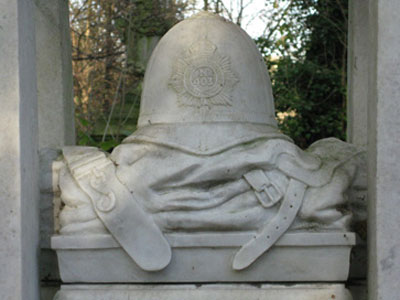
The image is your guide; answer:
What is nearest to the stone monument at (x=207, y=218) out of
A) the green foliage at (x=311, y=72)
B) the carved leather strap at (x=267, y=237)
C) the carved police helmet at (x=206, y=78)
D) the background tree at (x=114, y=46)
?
the carved leather strap at (x=267, y=237)

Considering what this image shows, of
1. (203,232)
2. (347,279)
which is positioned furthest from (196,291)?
(347,279)

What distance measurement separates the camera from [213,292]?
233cm

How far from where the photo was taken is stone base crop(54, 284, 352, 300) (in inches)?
91.0

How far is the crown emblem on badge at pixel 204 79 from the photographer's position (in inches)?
101

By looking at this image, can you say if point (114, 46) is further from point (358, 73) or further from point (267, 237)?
point (267, 237)

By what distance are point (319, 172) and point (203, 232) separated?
Answer: 59cm

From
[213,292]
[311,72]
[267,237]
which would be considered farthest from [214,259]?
[311,72]

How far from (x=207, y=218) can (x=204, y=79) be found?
69 centimetres

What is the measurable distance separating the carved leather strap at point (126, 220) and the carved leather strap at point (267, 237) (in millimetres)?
314

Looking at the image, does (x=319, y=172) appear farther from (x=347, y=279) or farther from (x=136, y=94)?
(x=136, y=94)
